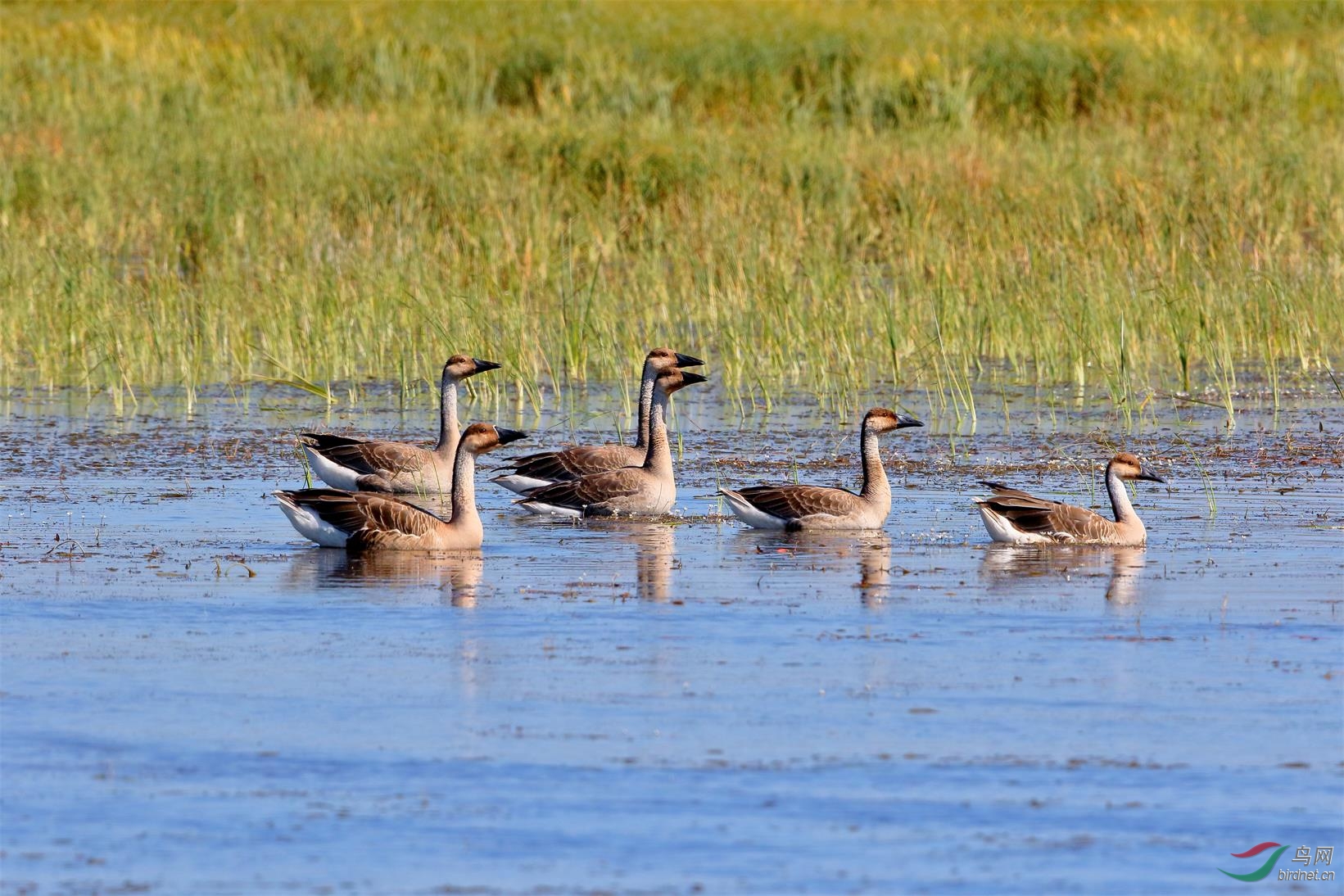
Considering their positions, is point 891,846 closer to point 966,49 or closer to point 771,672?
point 771,672

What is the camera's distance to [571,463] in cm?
1354

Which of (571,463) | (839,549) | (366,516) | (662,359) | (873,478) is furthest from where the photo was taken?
(662,359)

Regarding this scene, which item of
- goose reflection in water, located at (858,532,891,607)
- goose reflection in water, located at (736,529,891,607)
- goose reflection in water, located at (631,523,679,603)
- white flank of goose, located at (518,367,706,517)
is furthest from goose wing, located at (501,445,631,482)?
goose reflection in water, located at (858,532,891,607)

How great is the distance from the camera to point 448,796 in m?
6.53

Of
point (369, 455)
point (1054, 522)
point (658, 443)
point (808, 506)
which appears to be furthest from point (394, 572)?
point (1054, 522)

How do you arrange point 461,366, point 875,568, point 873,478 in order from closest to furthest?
point 875,568
point 873,478
point 461,366

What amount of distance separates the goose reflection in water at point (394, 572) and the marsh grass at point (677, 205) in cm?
560

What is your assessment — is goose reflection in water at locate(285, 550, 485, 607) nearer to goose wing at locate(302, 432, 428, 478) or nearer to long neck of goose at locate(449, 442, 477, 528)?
long neck of goose at locate(449, 442, 477, 528)

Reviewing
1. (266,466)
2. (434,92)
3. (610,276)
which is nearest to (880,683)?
(266,466)

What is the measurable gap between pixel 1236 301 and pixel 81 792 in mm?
14190

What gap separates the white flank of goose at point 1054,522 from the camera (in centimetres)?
1140

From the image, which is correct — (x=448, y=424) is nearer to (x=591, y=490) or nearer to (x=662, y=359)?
(x=662, y=359)

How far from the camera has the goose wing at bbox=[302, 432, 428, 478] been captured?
45.5 feet

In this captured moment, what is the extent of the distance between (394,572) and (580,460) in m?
2.96
